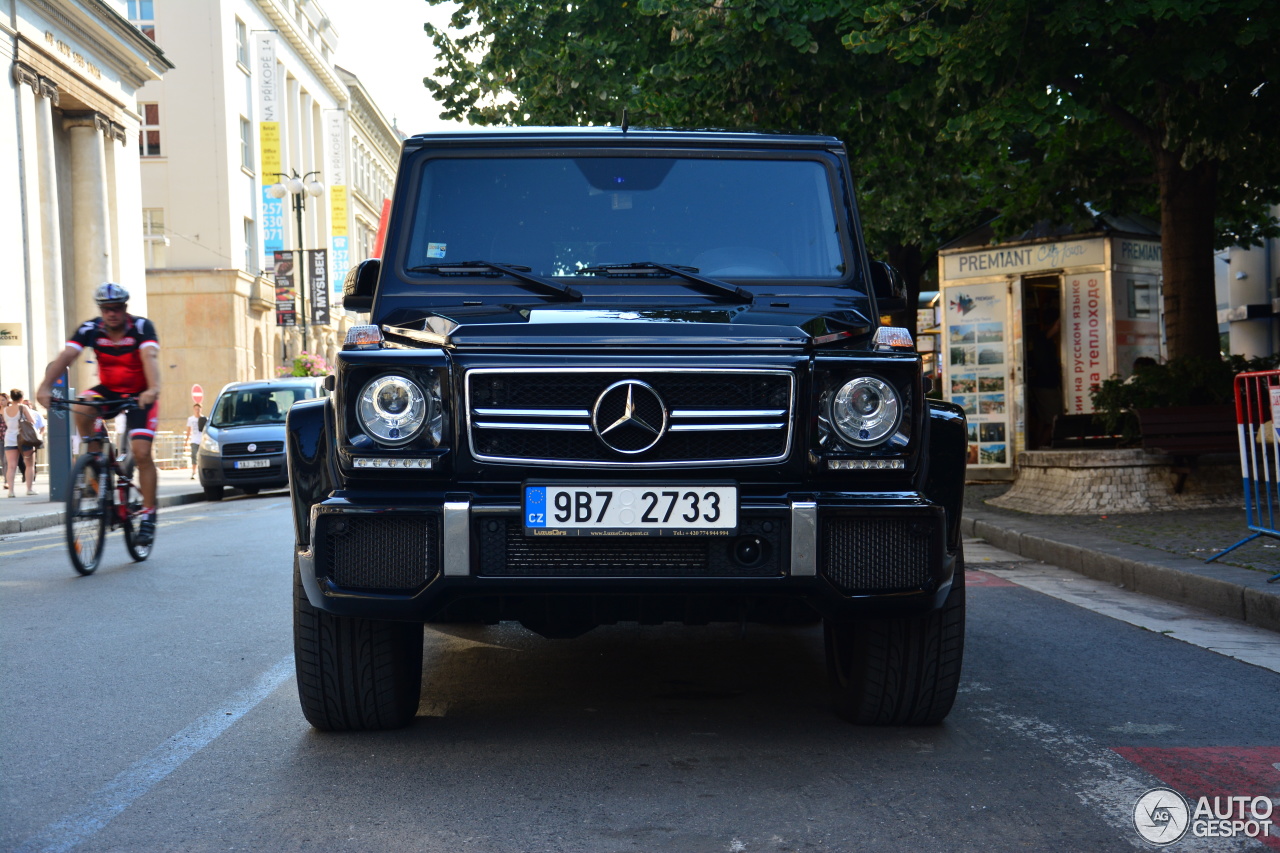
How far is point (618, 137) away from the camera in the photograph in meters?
5.08

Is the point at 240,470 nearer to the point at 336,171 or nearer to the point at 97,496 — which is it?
the point at 97,496

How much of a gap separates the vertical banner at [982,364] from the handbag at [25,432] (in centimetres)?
1412

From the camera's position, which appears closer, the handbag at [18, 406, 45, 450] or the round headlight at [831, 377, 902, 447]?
the round headlight at [831, 377, 902, 447]

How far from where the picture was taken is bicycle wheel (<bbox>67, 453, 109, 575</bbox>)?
9.14m

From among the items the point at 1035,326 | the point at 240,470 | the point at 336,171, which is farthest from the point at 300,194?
the point at 1035,326

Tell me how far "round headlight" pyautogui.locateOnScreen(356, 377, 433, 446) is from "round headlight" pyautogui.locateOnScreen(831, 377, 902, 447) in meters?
1.19

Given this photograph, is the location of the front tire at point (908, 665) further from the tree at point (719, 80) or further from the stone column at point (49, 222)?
the stone column at point (49, 222)

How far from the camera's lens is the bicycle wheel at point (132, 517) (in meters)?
9.66

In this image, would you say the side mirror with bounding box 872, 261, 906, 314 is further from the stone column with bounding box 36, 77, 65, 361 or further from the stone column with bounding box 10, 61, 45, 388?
the stone column with bounding box 36, 77, 65, 361

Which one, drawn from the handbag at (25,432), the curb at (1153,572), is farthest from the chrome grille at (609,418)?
the handbag at (25,432)

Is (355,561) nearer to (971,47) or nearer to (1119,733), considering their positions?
(1119,733)

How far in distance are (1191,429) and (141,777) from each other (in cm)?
1064

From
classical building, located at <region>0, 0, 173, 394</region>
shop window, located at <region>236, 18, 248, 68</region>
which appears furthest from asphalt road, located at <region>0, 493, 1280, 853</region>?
shop window, located at <region>236, 18, 248, 68</region>

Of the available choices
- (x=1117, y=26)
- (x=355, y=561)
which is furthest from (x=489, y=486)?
(x=1117, y=26)
